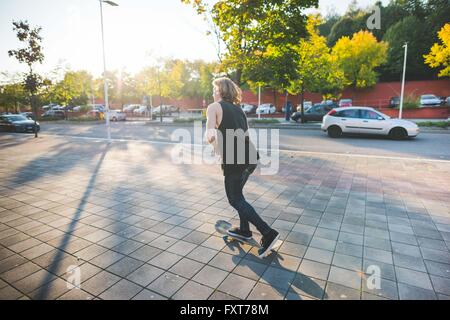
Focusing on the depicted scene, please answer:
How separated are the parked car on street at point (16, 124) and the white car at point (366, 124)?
21306 millimetres

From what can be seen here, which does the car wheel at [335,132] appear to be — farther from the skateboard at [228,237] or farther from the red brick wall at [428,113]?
the red brick wall at [428,113]

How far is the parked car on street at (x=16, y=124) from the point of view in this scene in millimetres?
20438

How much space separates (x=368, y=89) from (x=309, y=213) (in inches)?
1570

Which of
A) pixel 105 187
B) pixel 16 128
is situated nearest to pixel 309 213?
pixel 105 187

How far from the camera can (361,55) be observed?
112 feet

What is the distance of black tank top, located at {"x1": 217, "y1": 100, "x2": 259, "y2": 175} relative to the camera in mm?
3061

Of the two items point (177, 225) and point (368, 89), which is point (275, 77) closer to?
point (177, 225)

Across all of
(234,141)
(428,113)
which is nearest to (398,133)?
(234,141)

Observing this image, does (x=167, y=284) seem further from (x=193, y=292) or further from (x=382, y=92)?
(x=382, y=92)

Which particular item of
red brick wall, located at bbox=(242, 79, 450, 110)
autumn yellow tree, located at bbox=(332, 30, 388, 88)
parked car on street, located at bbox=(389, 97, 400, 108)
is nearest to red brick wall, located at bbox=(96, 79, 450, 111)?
red brick wall, located at bbox=(242, 79, 450, 110)

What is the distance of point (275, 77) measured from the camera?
15656 mm

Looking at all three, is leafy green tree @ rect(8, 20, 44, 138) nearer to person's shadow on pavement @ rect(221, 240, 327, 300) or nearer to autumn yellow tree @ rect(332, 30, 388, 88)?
person's shadow on pavement @ rect(221, 240, 327, 300)

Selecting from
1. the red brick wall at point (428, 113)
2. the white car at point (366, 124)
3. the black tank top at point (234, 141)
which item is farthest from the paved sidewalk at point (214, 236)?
→ the red brick wall at point (428, 113)

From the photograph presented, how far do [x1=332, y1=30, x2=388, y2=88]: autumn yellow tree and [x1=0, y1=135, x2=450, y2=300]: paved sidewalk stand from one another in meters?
32.2
